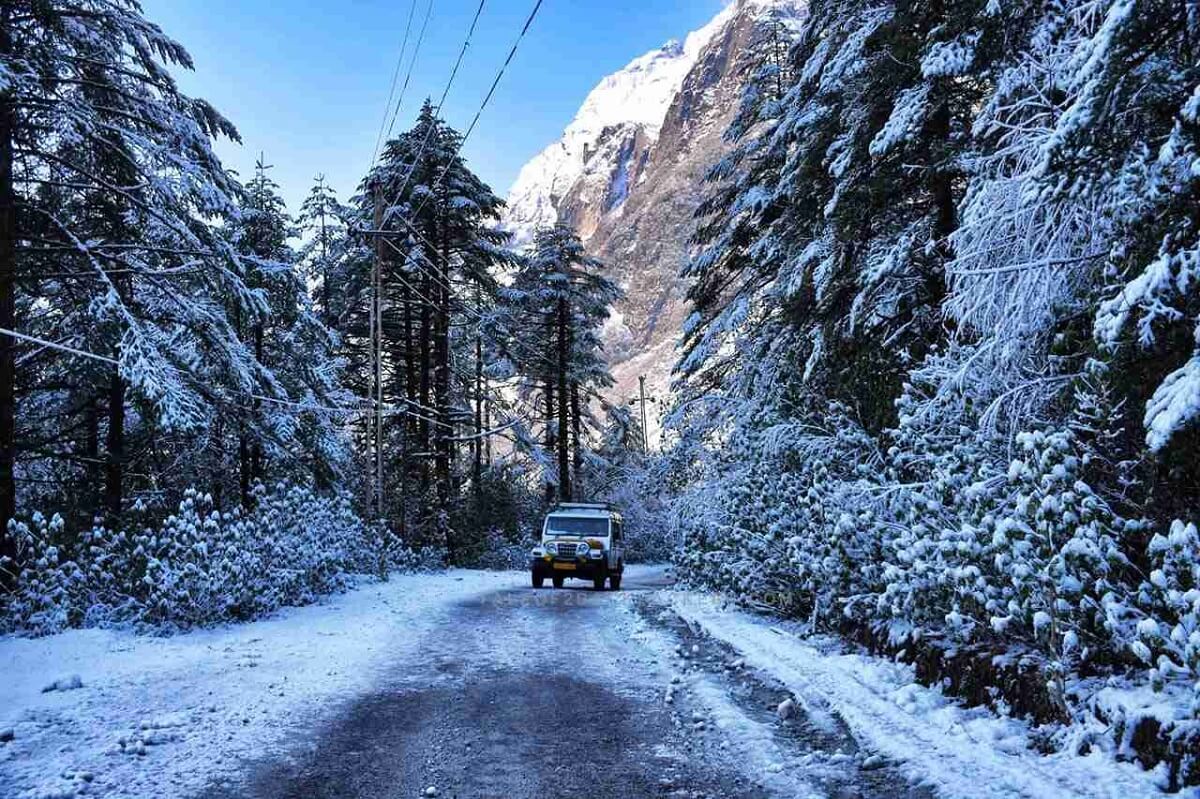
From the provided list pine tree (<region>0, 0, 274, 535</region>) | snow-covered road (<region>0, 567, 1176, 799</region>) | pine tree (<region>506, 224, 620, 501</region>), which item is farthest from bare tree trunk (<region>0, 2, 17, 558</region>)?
pine tree (<region>506, 224, 620, 501</region>)

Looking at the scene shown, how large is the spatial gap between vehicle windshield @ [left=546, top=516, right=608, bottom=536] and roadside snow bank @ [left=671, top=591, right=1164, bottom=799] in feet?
41.9

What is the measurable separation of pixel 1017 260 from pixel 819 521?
4.24 meters

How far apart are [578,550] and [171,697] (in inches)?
550

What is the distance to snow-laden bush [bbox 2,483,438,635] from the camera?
31.1 ft

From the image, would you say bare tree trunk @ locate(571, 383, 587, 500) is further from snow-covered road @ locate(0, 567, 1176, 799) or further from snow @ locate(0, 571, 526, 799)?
snow-covered road @ locate(0, 567, 1176, 799)

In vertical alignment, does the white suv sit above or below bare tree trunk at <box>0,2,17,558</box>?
below

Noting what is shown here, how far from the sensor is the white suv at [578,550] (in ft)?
66.3

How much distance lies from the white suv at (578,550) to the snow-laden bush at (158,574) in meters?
7.57

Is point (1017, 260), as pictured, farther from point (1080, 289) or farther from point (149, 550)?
point (149, 550)

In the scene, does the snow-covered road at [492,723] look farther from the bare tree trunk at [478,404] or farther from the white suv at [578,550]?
the bare tree trunk at [478,404]

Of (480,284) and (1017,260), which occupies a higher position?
(480,284)

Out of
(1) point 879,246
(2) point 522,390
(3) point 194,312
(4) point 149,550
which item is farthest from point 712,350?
(2) point 522,390

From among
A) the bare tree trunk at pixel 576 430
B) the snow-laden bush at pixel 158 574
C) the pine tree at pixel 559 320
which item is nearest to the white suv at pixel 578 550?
the snow-laden bush at pixel 158 574

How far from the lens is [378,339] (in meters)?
20.8
